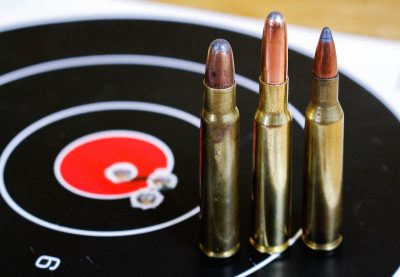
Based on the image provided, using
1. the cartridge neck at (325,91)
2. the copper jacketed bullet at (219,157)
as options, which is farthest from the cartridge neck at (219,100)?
the cartridge neck at (325,91)

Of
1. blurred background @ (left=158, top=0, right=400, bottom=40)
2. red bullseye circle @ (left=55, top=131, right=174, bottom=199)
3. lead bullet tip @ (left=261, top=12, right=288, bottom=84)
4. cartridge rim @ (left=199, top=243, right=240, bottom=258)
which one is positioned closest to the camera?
lead bullet tip @ (left=261, top=12, right=288, bottom=84)

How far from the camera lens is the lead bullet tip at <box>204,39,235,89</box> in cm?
100

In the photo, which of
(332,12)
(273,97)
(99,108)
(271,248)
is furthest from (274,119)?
(332,12)

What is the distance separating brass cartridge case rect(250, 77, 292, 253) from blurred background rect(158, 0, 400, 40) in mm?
757

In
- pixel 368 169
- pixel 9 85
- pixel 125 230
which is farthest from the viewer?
pixel 9 85

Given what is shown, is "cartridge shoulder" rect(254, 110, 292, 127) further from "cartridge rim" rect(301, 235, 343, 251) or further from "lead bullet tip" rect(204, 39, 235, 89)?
"cartridge rim" rect(301, 235, 343, 251)

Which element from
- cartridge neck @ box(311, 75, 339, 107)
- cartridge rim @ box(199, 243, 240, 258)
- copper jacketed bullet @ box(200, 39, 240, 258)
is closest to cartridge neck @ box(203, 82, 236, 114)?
copper jacketed bullet @ box(200, 39, 240, 258)

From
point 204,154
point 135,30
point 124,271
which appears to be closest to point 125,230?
point 124,271

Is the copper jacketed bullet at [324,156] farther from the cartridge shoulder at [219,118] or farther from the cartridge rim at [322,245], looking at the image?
the cartridge shoulder at [219,118]

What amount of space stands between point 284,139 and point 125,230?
10.6 inches

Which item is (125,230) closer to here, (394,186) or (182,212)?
(182,212)

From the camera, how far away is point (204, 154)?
1.07m

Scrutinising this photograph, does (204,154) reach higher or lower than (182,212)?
higher

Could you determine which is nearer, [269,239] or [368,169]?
[269,239]
